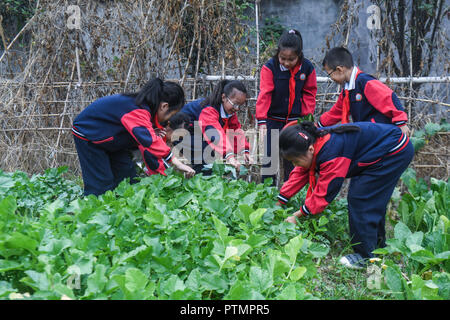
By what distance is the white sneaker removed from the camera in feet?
10.0

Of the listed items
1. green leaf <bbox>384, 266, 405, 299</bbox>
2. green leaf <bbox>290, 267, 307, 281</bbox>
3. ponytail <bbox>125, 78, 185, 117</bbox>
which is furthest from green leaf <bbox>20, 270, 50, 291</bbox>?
ponytail <bbox>125, 78, 185, 117</bbox>

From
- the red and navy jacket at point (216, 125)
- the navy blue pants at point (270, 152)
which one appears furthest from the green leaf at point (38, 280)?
the navy blue pants at point (270, 152)

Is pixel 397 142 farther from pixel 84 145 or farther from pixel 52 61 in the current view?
pixel 52 61

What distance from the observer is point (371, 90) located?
3574mm

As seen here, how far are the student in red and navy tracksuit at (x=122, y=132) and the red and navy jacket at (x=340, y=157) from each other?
98 centimetres

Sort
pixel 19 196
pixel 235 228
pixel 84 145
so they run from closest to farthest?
pixel 235 228 → pixel 19 196 → pixel 84 145

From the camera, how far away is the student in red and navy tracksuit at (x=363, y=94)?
11.6ft

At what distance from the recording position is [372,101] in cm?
360

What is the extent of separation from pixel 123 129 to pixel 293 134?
1657mm

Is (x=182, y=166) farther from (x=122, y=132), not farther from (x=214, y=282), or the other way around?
(x=214, y=282)

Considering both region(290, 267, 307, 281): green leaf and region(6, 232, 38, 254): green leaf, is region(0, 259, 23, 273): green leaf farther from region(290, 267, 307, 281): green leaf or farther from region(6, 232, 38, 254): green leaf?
region(290, 267, 307, 281): green leaf

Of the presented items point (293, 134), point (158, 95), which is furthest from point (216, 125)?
point (293, 134)

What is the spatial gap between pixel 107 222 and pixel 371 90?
2364 mm

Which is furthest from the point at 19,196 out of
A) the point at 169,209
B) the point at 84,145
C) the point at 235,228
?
the point at 235,228
